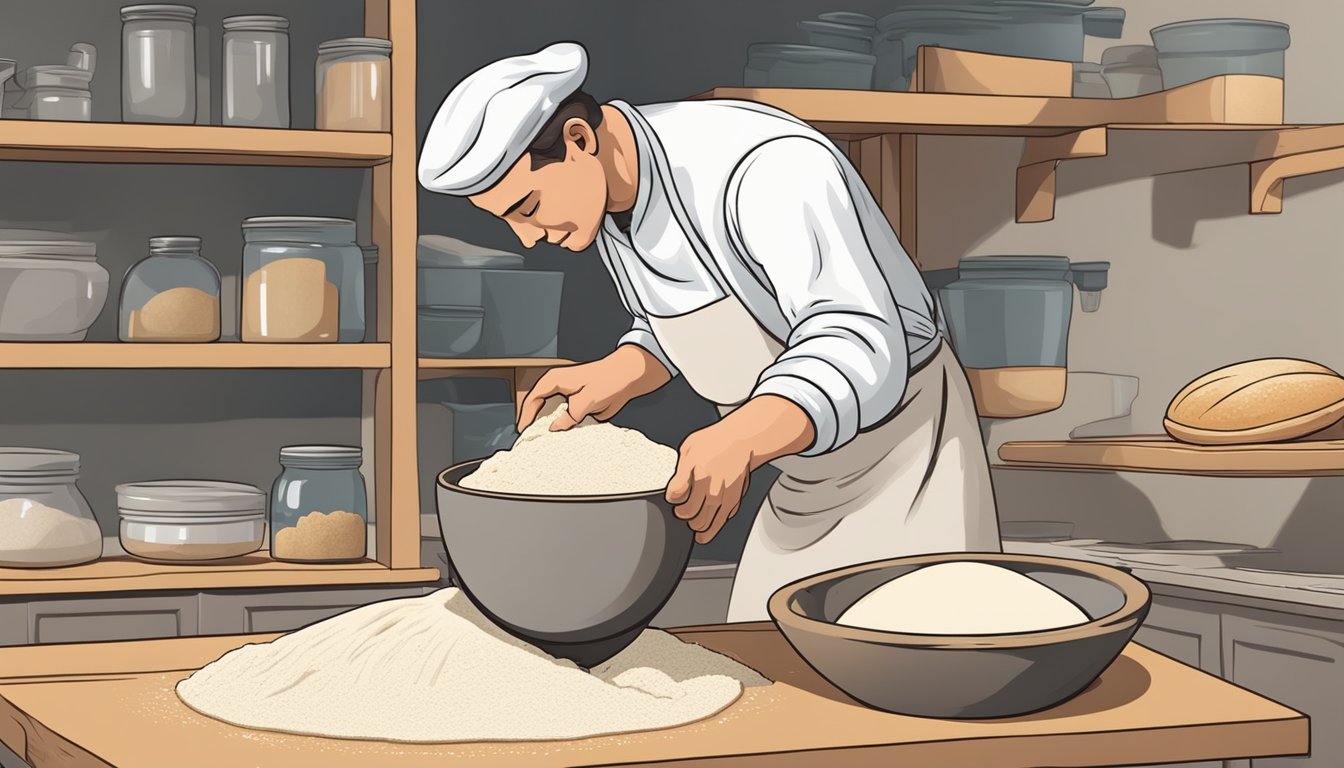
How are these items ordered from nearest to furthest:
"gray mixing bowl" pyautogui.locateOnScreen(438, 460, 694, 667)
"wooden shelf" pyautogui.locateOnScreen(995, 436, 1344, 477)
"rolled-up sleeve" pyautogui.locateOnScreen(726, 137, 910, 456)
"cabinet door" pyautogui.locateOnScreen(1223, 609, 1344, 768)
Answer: "gray mixing bowl" pyautogui.locateOnScreen(438, 460, 694, 667) → "rolled-up sleeve" pyautogui.locateOnScreen(726, 137, 910, 456) → "cabinet door" pyautogui.locateOnScreen(1223, 609, 1344, 768) → "wooden shelf" pyautogui.locateOnScreen(995, 436, 1344, 477)

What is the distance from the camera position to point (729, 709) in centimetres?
91

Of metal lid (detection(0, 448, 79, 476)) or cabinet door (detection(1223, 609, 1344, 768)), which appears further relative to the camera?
metal lid (detection(0, 448, 79, 476))

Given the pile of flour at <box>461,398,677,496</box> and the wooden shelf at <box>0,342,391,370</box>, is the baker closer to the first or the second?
the pile of flour at <box>461,398,677,496</box>

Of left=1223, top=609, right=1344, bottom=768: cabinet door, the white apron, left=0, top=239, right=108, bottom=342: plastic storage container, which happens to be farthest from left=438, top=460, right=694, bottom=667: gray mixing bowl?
left=0, top=239, right=108, bottom=342: plastic storage container

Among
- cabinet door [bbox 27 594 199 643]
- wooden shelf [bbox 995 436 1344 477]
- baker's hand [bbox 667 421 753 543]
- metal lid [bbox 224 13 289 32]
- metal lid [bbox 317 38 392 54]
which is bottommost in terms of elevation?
cabinet door [bbox 27 594 199 643]

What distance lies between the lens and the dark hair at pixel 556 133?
4.07ft

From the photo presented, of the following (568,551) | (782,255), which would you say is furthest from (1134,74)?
(568,551)

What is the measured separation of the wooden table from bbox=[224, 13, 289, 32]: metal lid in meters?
1.46

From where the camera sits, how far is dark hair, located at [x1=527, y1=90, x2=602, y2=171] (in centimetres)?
124

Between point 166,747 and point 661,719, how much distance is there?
28 centimetres

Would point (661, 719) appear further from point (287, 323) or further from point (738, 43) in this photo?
point (738, 43)

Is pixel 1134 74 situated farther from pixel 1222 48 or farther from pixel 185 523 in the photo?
pixel 185 523

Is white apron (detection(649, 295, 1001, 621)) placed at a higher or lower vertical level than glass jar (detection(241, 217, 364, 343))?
lower

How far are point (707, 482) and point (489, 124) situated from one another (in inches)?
15.6
